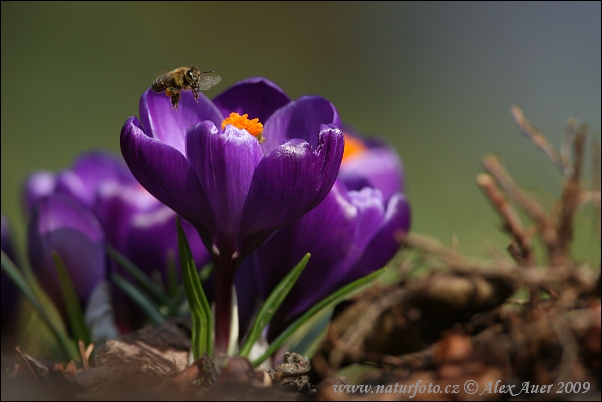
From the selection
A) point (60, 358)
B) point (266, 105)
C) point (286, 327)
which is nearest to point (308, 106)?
point (266, 105)

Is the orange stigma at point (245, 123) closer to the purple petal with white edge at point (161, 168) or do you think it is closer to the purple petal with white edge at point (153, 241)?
the purple petal with white edge at point (161, 168)

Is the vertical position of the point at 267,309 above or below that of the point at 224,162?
below

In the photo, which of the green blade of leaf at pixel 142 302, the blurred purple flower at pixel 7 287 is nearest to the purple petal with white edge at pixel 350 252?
the green blade of leaf at pixel 142 302

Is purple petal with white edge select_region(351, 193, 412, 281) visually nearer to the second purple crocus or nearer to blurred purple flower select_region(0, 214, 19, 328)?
the second purple crocus

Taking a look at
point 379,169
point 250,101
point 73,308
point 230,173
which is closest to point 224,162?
point 230,173

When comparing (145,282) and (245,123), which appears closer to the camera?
(245,123)

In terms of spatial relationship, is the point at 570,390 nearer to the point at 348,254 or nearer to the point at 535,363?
the point at 535,363

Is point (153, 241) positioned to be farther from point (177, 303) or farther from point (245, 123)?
point (245, 123)
